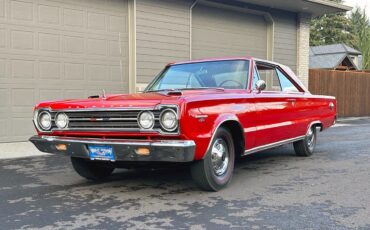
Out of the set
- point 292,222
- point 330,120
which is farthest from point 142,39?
point 292,222

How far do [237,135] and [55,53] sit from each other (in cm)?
630

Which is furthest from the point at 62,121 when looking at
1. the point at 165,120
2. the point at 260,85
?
the point at 260,85

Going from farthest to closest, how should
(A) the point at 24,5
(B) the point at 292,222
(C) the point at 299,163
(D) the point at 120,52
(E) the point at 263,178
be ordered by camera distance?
(D) the point at 120,52 < (A) the point at 24,5 < (C) the point at 299,163 < (E) the point at 263,178 < (B) the point at 292,222

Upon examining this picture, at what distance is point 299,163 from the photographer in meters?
7.30

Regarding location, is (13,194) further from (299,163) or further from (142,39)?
(142,39)

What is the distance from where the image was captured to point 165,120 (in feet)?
14.9

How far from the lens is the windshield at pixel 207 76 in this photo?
6.05 m

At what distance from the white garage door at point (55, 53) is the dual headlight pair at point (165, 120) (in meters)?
6.21

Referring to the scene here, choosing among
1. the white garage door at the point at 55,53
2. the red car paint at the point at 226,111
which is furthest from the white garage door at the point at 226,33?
the red car paint at the point at 226,111

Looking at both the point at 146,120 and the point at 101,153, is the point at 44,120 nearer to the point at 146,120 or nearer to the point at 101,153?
the point at 101,153

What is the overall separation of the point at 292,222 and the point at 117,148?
1.91 meters

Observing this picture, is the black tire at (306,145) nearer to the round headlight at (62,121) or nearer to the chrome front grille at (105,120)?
the chrome front grille at (105,120)

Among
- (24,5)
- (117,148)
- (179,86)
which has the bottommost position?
(117,148)

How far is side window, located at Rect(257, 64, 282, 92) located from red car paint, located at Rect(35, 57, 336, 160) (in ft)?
0.66
